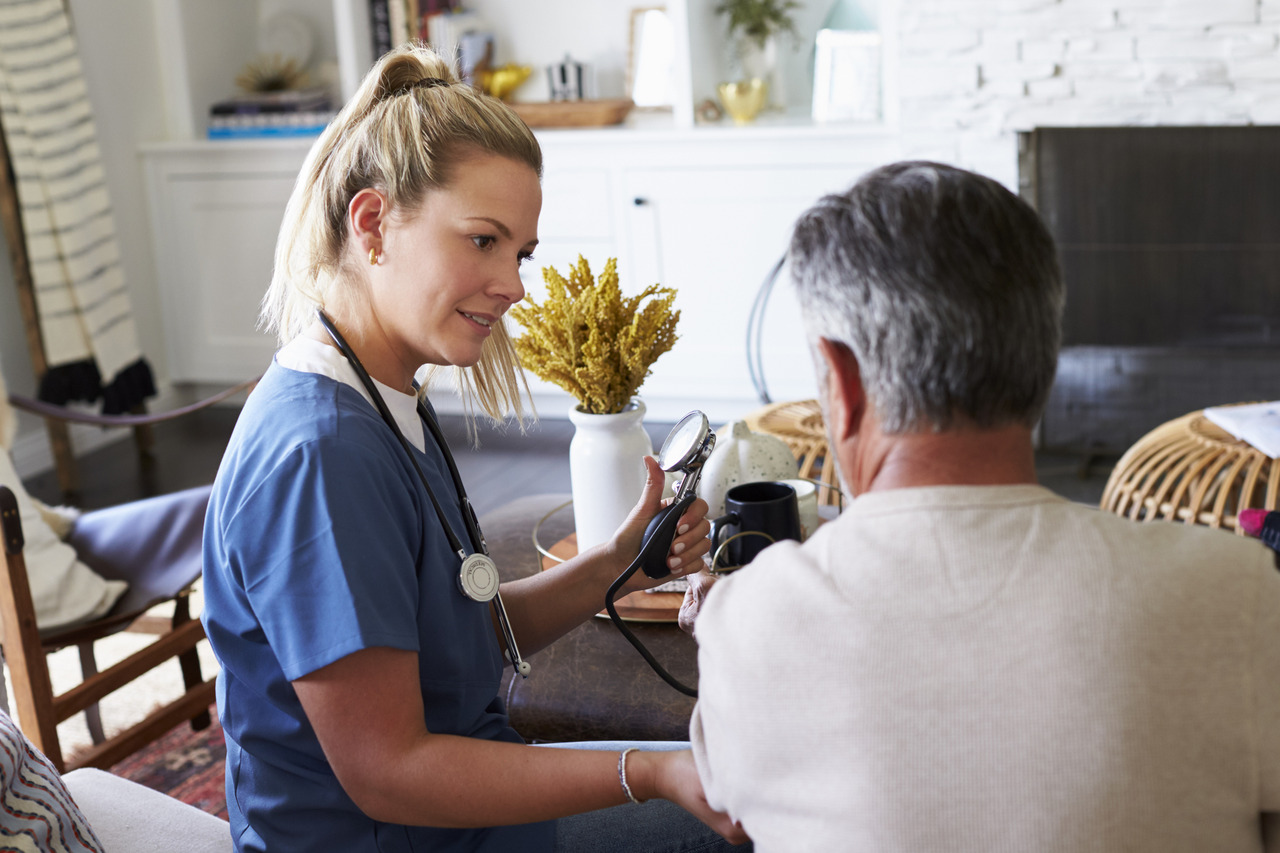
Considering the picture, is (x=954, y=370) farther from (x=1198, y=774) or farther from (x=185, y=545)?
(x=185, y=545)

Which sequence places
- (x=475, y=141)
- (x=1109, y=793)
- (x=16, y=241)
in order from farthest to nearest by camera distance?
(x=16, y=241) → (x=475, y=141) → (x=1109, y=793)

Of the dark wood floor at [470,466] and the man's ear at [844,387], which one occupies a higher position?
the man's ear at [844,387]

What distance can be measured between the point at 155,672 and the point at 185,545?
20.5 inches

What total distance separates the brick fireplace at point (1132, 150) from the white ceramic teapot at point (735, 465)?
6.99 feet

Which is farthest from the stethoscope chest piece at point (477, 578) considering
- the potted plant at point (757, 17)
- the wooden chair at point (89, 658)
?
the potted plant at point (757, 17)

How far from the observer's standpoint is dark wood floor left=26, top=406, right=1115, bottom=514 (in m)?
3.53

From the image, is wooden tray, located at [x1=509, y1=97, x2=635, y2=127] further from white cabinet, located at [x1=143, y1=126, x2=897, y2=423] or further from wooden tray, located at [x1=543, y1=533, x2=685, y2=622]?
wooden tray, located at [x1=543, y1=533, x2=685, y2=622]

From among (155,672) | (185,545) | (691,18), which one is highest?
(691,18)

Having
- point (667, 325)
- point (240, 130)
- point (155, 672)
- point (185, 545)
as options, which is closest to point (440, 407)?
point (240, 130)

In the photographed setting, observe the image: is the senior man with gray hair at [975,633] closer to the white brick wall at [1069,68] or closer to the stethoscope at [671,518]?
the stethoscope at [671,518]

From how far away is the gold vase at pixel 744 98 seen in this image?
3.83 meters

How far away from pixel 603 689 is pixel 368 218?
57cm

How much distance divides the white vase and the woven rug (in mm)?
978

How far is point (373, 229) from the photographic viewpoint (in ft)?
3.70
